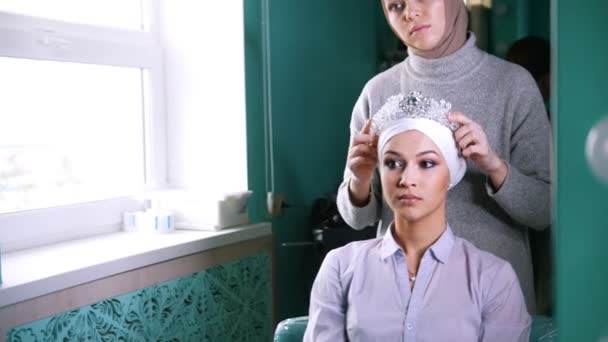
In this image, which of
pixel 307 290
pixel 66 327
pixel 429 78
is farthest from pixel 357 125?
pixel 307 290

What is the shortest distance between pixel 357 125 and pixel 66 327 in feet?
2.48

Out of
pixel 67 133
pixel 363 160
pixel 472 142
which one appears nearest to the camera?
pixel 472 142

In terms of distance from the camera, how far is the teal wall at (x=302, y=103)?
2.19 metres

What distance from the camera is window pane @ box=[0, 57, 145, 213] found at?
5.86 ft

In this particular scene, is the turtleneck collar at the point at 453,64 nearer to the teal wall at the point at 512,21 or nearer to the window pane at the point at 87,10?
the window pane at the point at 87,10

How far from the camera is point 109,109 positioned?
83.4 inches

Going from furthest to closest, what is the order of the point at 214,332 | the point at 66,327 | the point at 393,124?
1. the point at 214,332
2. the point at 66,327
3. the point at 393,124

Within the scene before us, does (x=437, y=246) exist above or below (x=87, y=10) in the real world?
below

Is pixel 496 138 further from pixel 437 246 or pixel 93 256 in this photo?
pixel 93 256

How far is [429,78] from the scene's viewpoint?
4.09 feet

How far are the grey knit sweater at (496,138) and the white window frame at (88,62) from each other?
3.04 ft

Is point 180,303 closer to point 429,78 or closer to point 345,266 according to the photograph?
point 345,266

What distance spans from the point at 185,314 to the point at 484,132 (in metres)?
1.02

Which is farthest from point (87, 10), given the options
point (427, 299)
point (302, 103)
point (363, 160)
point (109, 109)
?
point (427, 299)
